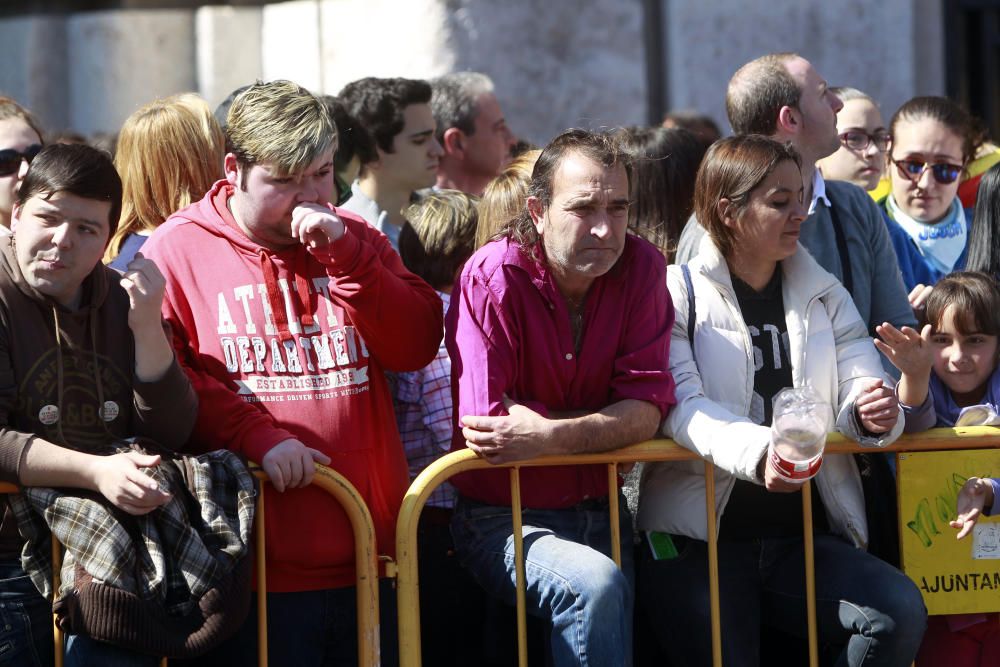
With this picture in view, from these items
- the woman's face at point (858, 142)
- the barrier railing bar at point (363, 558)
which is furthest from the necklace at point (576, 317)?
the woman's face at point (858, 142)

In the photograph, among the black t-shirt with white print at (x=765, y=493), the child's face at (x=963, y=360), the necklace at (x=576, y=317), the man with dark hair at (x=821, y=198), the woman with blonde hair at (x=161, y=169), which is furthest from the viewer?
the man with dark hair at (x=821, y=198)

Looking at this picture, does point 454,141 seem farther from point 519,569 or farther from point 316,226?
point 519,569

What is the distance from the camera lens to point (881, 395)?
387cm

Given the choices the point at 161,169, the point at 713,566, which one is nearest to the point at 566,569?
the point at 713,566

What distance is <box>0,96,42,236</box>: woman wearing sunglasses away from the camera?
4.52m

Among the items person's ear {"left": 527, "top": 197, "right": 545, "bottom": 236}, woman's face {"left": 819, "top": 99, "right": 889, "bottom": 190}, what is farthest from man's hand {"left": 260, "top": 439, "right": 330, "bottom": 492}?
woman's face {"left": 819, "top": 99, "right": 889, "bottom": 190}

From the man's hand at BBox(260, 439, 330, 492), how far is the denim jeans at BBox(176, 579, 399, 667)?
0.32 metres

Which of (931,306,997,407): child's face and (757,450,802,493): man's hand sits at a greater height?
(931,306,997,407): child's face

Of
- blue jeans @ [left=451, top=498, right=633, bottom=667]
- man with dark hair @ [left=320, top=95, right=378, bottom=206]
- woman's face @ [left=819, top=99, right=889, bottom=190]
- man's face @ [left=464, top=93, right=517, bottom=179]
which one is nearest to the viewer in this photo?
blue jeans @ [left=451, top=498, right=633, bottom=667]

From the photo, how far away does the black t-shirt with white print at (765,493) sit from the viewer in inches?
160

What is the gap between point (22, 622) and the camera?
355cm

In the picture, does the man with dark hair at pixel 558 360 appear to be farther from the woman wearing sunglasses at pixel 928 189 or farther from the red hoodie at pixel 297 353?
the woman wearing sunglasses at pixel 928 189

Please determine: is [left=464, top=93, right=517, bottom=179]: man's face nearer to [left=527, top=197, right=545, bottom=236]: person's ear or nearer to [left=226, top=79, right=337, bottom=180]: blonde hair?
[left=527, top=197, right=545, bottom=236]: person's ear

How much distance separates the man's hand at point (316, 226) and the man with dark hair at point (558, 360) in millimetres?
435
